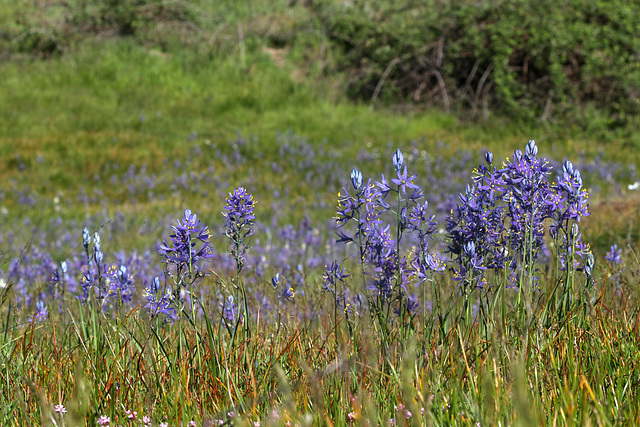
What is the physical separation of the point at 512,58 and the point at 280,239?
10.5 meters

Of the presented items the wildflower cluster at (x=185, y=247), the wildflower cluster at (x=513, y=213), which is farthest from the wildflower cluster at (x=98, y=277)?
the wildflower cluster at (x=513, y=213)

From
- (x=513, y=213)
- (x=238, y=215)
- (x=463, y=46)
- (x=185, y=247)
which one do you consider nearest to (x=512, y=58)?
(x=463, y=46)

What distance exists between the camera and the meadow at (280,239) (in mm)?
1851

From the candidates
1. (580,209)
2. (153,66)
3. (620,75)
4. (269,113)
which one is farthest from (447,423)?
(153,66)

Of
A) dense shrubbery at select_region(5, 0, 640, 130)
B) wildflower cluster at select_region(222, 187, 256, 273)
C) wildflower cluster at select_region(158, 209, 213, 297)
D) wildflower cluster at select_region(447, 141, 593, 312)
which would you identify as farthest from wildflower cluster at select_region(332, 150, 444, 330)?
dense shrubbery at select_region(5, 0, 640, 130)

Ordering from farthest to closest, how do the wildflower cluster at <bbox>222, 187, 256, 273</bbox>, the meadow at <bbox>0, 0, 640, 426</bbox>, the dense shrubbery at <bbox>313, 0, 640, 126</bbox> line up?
the dense shrubbery at <bbox>313, 0, 640, 126</bbox> < the wildflower cluster at <bbox>222, 187, 256, 273</bbox> < the meadow at <bbox>0, 0, 640, 426</bbox>

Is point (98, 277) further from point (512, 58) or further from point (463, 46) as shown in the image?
point (512, 58)

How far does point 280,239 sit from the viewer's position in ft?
25.6

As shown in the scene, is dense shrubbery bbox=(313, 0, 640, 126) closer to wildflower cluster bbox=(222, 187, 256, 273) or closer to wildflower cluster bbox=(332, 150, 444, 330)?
wildflower cluster bbox=(332, 150, 444, 330)

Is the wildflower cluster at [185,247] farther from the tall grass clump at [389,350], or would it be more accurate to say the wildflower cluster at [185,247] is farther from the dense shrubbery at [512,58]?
the dense shrubbery at [512,58]

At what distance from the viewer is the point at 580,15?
601 inches

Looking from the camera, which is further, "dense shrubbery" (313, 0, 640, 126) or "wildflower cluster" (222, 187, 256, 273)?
"dense shrubbery" (313, 0, 640, 126)

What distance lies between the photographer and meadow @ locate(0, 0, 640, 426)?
6.07ft

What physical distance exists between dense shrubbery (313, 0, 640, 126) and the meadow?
0.48 m
